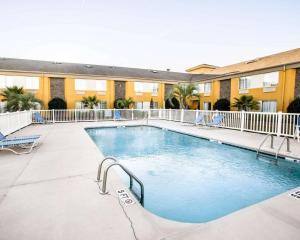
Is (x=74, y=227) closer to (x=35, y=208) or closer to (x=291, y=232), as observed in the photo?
(x=35, y=208)

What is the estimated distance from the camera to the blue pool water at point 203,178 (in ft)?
13.1

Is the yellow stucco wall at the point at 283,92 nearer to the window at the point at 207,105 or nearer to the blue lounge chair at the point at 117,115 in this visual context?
the window at the point at 207,105

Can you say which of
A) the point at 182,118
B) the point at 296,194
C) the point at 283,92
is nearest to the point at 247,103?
the point at 283,92

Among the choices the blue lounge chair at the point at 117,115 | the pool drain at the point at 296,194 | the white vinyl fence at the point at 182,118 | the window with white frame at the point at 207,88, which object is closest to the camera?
the pool drain at the point at 296,194

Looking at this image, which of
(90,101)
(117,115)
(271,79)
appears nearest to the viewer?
(271,79)

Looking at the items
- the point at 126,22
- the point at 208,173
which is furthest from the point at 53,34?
the point at 208,173

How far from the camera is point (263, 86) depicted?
746 inches

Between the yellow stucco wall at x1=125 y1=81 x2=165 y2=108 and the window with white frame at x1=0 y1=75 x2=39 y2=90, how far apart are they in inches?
420

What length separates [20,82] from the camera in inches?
850

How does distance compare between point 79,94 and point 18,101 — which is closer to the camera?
point 18,101

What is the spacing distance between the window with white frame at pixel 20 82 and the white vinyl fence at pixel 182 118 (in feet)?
19.8

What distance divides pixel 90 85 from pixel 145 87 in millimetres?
7307

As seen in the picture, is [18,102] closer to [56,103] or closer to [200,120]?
[56,103]

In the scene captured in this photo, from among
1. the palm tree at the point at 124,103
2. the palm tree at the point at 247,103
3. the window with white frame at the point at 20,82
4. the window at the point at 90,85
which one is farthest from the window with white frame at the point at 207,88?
the window with white frame at the point at 20,82
